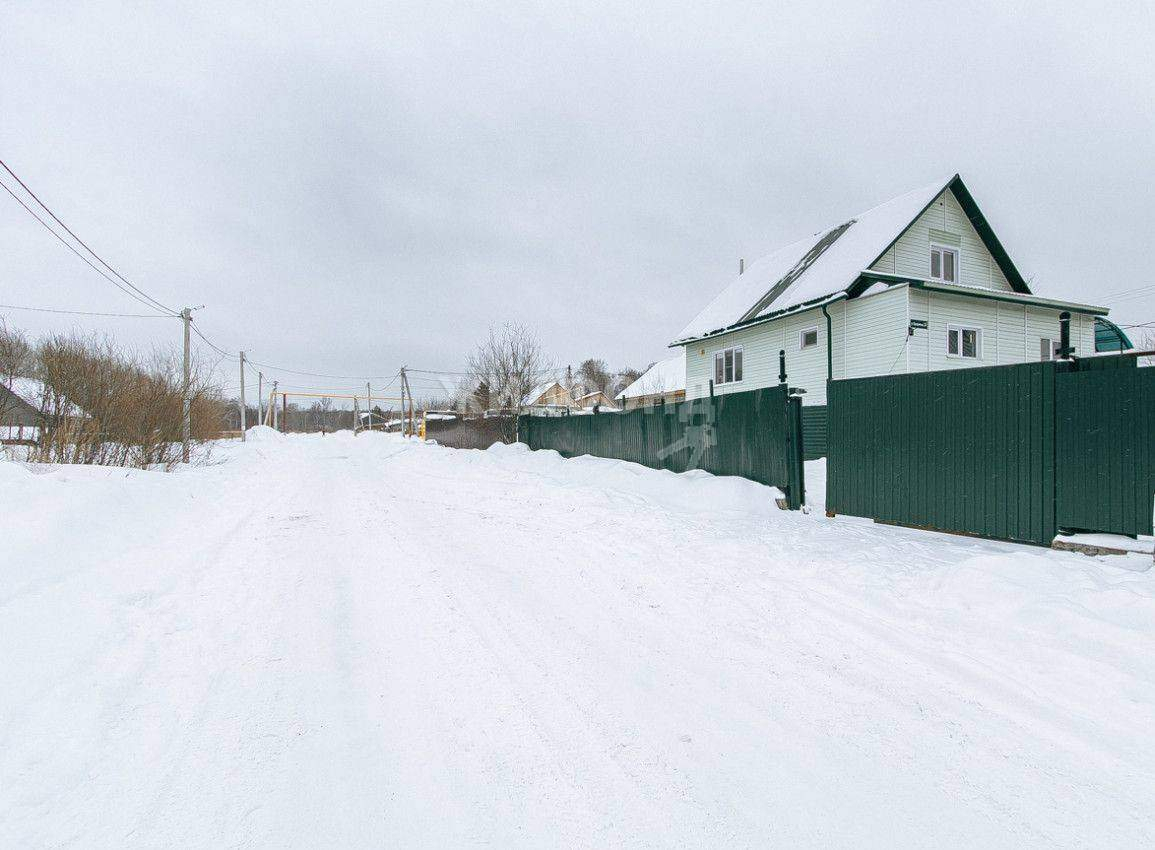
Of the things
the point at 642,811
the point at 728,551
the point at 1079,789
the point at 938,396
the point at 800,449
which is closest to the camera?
the point at 642,811

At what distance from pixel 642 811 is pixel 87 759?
229cm

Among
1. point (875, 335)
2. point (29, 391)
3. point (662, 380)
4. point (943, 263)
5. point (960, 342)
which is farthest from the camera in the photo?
point (662, 380)

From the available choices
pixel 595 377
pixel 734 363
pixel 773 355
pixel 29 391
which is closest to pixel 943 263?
pixel 773 355

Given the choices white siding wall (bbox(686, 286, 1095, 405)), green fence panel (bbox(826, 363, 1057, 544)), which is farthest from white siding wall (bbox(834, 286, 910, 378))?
green fence panel (bbox(826, 363, 1057, 544))

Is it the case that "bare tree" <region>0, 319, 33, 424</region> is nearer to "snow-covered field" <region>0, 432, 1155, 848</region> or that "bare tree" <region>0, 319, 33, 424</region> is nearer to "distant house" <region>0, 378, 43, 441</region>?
"distant house" <region>0, 378, 43, 441</region>

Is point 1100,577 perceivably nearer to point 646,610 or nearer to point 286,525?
point 646,610

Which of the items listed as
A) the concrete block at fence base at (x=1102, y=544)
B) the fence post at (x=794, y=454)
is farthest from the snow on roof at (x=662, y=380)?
the concrete block at fence base at (x=1102, y=544)

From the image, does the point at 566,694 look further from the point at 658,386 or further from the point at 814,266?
the point at 658,386

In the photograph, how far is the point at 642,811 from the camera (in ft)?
6.72

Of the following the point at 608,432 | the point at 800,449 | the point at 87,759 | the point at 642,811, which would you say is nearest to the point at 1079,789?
the point at 642,811

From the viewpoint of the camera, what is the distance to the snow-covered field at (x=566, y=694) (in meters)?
2.02

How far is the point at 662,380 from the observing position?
129 feet

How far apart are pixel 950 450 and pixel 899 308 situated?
10176mm

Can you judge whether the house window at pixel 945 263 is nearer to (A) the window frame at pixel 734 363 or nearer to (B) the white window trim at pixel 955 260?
(B) the white window trim at pixel 955 260
